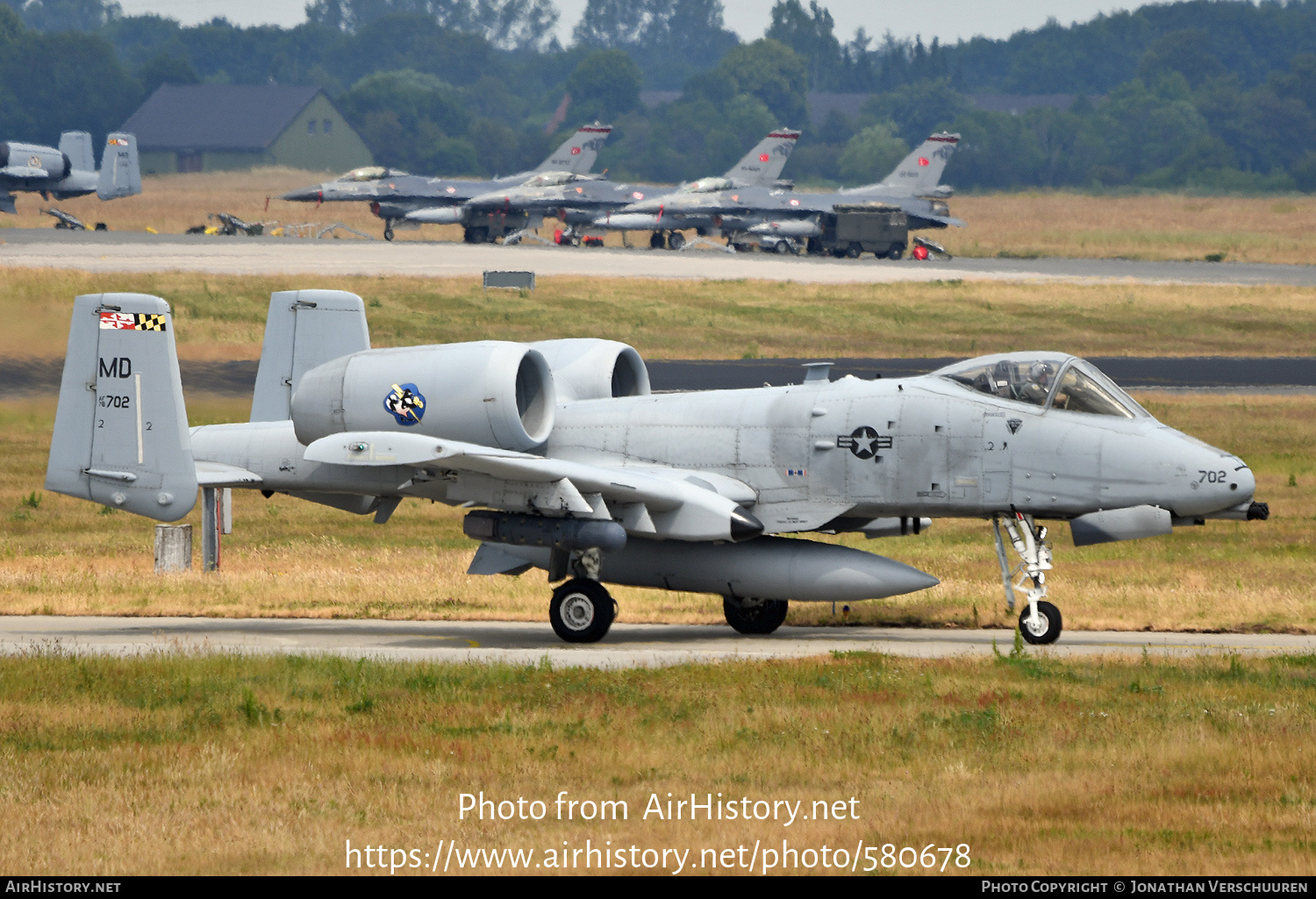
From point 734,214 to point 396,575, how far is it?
7204cm

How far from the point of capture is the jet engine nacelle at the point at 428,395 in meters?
17.7

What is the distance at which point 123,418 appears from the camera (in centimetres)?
1822

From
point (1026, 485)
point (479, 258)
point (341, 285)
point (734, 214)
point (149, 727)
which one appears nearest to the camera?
point (149, 727)

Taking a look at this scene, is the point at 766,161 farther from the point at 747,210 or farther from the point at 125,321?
the point at 125,321

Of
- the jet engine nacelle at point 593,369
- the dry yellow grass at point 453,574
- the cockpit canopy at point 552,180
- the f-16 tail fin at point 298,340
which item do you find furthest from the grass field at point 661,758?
the cockpit canopy at point 552,180

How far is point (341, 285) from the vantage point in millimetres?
57406

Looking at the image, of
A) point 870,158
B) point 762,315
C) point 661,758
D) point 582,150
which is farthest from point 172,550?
point 870,158

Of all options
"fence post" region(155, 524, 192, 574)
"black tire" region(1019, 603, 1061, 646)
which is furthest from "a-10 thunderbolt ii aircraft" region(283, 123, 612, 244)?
"black tire" region(1019, 603, 1061, 646)

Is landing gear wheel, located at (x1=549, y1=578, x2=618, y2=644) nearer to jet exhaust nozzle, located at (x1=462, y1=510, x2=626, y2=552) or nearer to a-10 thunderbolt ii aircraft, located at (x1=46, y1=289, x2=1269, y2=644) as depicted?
a-10 thunderbolt ii aircraft, located at (x1=46, y1=289, x2=1269, y2=644)

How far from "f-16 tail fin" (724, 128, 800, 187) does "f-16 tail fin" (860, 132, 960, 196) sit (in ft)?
21.9

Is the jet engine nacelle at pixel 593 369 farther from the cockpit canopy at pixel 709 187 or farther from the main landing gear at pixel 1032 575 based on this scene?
the cockpit canopy at pixel 709 187

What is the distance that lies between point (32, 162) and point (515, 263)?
32.6 meters
